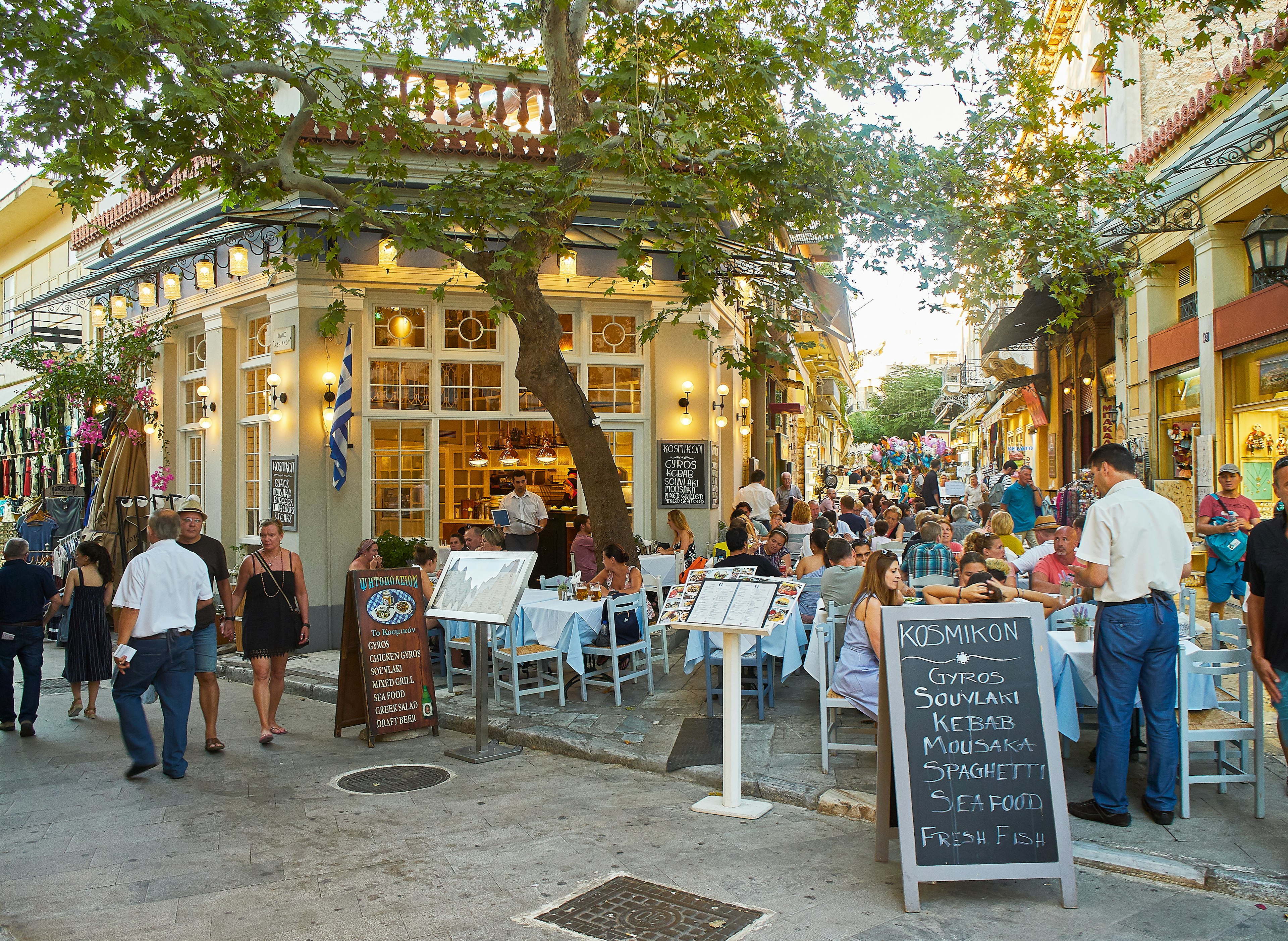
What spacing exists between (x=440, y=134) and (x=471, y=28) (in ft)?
10.2

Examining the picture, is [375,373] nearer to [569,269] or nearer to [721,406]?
[569,269]

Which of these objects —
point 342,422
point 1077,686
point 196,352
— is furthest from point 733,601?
point 196,352

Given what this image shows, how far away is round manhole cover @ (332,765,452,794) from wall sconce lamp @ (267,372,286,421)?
20.6 ft

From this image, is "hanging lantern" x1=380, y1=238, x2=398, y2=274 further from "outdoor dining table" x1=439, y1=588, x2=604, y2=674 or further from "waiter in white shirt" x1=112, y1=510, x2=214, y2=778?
"waiter in white shirt" x1=112, y1=510, x2=214, y2=778

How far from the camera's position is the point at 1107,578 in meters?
4.83

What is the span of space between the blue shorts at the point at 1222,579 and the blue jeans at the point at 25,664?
10362mm

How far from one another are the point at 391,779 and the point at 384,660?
50.1 inches

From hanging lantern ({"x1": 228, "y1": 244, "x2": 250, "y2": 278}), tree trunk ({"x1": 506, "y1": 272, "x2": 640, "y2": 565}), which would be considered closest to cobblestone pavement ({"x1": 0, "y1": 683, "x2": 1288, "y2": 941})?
tree trunk ({"x1": 506, "y1": 272, "x2": 640, "y2": 565})

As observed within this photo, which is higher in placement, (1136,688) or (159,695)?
(1136,688)

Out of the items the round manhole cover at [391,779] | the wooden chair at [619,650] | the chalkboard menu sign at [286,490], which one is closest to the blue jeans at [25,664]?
the round manhole cover at [391,779]

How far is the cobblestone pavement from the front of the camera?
3955 millimetres

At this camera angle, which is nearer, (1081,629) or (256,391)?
(1081,629)

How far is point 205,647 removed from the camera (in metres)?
6.96

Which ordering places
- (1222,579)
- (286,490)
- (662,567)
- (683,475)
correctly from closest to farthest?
(1222,579) → (662,567) → (286,490) → (683,475)
